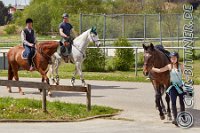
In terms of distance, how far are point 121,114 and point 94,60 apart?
1592 cm

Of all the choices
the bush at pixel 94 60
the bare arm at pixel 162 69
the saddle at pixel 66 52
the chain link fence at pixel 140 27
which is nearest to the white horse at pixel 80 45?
the saddle at pixel 66 52

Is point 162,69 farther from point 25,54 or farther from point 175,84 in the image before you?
point 25,54

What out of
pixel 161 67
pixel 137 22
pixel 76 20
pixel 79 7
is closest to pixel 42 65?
pixel 161 67

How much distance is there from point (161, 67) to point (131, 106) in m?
3.42

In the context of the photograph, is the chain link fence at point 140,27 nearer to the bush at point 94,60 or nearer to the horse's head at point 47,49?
the bush at point 94,60

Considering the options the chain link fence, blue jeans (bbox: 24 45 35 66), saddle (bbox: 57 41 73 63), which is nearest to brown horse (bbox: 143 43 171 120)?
blue jeans (bbox: 24 45 35 66)

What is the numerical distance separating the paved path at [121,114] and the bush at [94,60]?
26.5ft

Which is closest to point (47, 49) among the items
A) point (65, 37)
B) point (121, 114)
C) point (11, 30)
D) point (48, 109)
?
point (65, 37)

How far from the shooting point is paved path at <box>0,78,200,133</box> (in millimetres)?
12195

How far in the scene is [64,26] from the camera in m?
20.4

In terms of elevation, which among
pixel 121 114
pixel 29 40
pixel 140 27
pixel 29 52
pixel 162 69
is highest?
pixel 140 27

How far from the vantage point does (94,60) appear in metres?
30.4

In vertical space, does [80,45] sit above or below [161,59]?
above

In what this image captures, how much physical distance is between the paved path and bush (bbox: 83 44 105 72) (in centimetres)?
809
